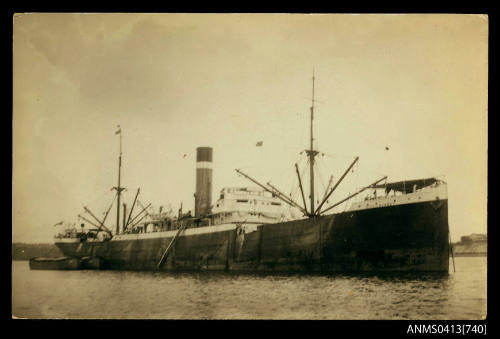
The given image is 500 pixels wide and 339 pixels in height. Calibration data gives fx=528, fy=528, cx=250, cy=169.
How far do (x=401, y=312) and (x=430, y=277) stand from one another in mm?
6452

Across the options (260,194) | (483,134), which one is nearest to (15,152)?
(483,134)

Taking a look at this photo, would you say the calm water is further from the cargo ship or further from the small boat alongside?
the small boat alongside

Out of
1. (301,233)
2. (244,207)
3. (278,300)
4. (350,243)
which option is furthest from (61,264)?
(278,300)

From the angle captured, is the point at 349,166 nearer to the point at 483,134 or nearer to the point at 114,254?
the point at 483,134

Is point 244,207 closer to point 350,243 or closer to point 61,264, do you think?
point 350,243

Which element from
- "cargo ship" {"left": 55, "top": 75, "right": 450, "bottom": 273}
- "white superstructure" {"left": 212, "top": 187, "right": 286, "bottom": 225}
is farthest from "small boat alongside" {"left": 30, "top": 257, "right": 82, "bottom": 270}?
"white superstructure" {"left": 212, "top": 187, "right": 286, "bottom": 225}

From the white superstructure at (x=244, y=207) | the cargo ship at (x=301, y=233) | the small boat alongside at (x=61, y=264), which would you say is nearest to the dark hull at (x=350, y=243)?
the cargo ship at (x=301, y=233)

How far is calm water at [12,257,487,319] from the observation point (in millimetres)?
13781

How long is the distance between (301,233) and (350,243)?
8.32 ft

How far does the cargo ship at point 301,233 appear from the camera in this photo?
20.2 m

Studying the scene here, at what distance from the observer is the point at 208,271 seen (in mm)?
27234

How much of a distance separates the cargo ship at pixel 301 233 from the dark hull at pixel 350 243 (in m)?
0.04

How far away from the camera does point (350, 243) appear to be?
21.1 meters

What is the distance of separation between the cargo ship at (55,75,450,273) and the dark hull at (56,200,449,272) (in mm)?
38
